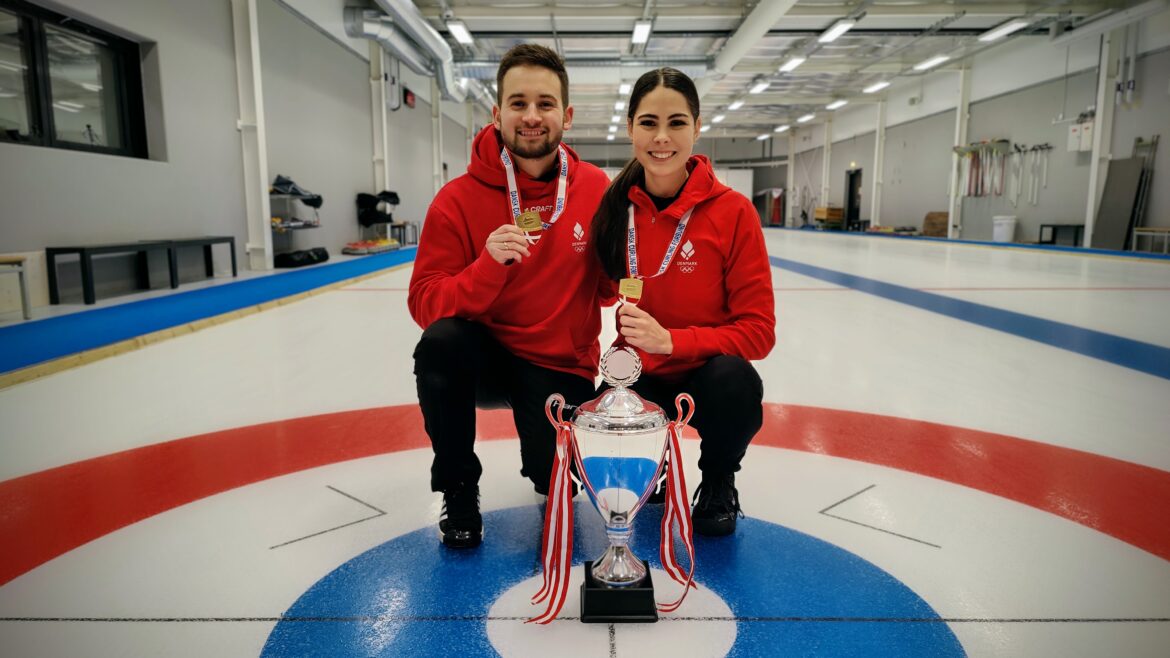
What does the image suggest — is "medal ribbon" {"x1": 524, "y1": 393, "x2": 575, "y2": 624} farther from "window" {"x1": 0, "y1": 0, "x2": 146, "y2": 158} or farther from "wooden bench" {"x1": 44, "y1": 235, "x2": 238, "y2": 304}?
"window" {"x1": 0, "y1": 0, "x2": 146, "y2": 158}

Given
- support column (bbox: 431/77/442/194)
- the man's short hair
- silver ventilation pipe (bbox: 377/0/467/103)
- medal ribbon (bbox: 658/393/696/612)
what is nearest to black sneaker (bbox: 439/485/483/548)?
medal ribbon (bbox: 658/393/696/612)

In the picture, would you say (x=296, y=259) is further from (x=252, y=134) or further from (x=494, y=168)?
(x=494, y=168)

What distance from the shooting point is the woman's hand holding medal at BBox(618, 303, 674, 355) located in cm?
132

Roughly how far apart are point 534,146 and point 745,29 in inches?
458

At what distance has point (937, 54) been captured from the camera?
15.2 meters

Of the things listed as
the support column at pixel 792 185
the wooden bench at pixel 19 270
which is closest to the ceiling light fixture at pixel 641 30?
the wooden bench at pixel 19 270

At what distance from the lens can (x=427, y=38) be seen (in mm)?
10859

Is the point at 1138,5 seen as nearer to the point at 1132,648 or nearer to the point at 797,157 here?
the point at 1132,648

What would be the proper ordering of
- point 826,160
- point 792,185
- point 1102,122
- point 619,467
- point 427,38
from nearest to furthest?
point 619,467
point 427,38
point 1102,122
point 826,160
point 792,185

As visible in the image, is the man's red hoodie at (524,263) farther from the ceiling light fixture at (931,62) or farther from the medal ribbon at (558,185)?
the ceiling light fixture at (931,62)

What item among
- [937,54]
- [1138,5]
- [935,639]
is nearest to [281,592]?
[935,639]

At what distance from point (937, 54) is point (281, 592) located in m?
17.7

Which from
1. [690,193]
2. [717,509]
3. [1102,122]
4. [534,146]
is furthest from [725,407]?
[1102,122]

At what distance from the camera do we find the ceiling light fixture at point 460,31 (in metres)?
11.8
